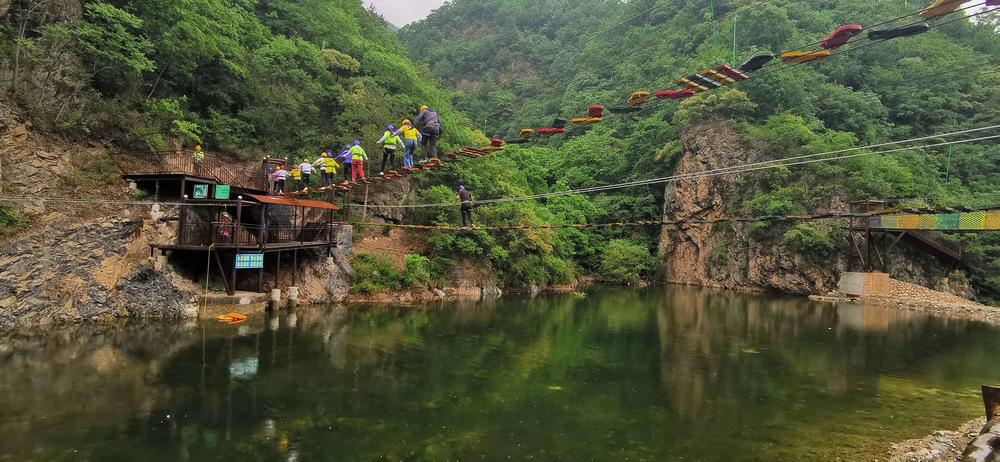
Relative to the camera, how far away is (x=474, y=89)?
52.2 meters

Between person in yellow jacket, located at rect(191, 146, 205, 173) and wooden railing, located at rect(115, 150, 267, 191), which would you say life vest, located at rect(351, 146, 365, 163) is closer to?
wooden railing, located at rect(115, 150, 267, 191)

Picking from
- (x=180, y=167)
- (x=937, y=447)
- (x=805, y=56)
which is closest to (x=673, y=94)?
(x=805, y=56)

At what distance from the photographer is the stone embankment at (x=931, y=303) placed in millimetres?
20425

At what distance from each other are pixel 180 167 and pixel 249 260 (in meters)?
4.64

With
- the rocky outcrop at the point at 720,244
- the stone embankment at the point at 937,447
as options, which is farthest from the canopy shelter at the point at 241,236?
the rocky outcrop at the point at 720,244

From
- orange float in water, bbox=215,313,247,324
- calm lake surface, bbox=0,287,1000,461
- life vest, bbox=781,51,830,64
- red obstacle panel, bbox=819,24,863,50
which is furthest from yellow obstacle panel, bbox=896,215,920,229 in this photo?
orange float in water, bbox=215,313,247,324

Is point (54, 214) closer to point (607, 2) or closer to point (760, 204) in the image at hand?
point (760, 204)

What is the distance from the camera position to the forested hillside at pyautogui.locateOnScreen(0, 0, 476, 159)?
1404 cm

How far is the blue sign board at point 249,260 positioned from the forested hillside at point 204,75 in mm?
5748

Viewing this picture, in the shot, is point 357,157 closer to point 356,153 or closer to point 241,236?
point 356,153

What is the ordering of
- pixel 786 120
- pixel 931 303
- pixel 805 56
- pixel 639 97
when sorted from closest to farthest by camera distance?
pixel 805 56 → pixel 639 97 → pixel 931 303 → pixel 786 120

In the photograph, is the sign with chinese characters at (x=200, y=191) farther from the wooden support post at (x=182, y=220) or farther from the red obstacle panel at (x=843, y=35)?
the red obstacle panel at (x=843, y=35)

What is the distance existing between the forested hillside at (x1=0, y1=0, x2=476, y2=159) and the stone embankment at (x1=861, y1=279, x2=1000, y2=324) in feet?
85.8

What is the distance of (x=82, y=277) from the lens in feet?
41.3
